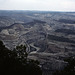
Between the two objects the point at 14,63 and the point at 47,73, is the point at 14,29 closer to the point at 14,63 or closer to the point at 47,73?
the point at 47,73

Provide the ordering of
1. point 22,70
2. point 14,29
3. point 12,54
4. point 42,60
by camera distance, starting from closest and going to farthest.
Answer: point 22,70
point 12,54
point 42,60
point 14,29

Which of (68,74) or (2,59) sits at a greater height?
(2,59)

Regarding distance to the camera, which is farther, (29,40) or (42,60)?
(29,40)

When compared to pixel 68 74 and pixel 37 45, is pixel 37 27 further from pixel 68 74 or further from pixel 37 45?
pixel 68 74

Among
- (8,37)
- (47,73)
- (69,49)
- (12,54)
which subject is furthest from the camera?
(8,37)

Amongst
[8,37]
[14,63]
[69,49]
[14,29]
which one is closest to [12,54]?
[14,63]

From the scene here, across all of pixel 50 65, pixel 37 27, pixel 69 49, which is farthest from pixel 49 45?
pixel 37 27

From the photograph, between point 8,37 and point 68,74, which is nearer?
point 68,74

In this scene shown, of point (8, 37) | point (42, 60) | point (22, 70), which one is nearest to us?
point (22, 70)

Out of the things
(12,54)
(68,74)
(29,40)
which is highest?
(12,54)
